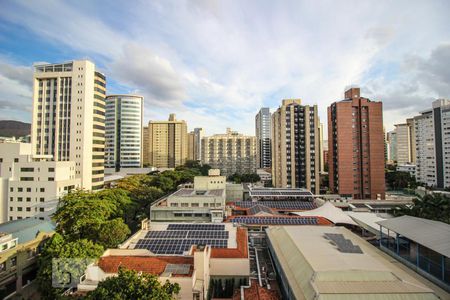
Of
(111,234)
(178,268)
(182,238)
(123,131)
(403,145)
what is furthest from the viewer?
(403,145)

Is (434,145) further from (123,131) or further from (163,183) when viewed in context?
(123,131)

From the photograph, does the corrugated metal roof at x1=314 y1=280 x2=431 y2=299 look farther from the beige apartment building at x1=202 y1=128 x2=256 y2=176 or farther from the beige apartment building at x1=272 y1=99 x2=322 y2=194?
the beige apartment building at x1=202 y1=128 x2=256 y2=176

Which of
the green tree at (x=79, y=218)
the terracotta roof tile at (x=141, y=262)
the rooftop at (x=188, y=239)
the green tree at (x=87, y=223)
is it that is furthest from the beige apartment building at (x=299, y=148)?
the terracotta roof tile at (x=141, y=262)

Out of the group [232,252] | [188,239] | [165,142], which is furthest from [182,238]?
[165,142]

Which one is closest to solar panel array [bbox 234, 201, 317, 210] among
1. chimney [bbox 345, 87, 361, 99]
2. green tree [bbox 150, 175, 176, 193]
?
green tree [bbox 150, 175, 176, 193]

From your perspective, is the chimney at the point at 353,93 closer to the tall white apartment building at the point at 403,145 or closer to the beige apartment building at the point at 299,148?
the beige apartment building at the point at 299,148

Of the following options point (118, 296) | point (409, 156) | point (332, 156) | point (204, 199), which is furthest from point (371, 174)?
point (409, 156)
